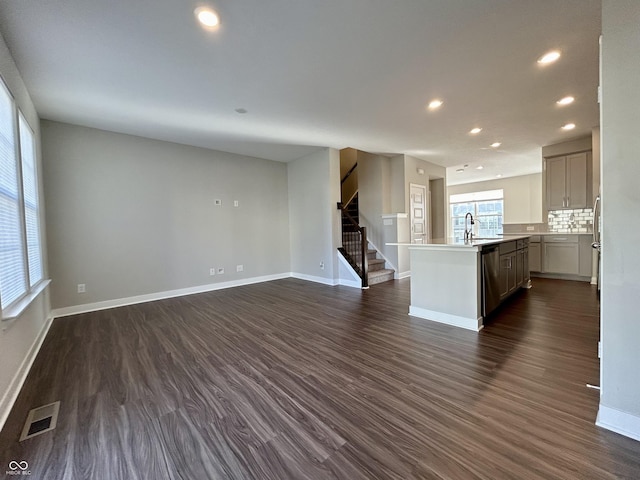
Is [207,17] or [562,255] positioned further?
[562,255]

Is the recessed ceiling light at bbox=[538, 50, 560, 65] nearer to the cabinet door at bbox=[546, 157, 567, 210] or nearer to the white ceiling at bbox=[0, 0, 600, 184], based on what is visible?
the white ceiling at bbox=[0, 0, 600, 184]

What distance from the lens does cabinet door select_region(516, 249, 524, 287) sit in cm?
434

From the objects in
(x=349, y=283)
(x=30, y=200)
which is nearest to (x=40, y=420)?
(x=30, y=200)

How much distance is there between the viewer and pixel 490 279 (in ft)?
10.9

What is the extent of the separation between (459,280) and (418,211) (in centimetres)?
379

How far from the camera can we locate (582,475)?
126cm

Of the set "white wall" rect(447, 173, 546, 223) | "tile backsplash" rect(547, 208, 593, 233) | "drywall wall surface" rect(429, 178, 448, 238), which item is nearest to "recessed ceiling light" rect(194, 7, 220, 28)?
"drywall wall surface" rect(429, 178, 448, 238)

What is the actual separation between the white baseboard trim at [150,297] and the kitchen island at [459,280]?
3696 millimetres

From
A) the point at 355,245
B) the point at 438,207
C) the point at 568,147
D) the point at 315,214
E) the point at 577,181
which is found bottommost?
the point at 355,245

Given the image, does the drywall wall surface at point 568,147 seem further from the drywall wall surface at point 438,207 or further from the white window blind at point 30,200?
the white window blind at point 30,200

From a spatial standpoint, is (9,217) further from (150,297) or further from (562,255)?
(562,255)

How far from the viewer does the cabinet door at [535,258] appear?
5.77 m

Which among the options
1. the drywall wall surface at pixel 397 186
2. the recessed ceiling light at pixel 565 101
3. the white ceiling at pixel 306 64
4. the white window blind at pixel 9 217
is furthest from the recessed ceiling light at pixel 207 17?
the drywall wall surface at pixel 397 186

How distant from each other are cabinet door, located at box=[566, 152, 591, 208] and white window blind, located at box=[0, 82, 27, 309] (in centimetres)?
840
